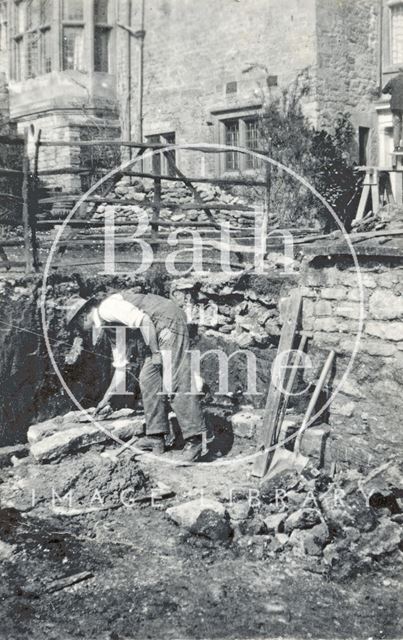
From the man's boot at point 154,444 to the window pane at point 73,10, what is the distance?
13.3 m

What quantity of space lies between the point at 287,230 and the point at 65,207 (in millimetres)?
5470

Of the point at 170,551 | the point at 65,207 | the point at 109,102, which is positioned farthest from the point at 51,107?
the point at 170,551

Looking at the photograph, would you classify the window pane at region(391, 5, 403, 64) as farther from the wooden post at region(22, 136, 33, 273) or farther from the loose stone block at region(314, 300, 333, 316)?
the loose stone block at region(314, 300, 333, 316)

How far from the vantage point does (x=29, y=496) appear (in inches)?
234

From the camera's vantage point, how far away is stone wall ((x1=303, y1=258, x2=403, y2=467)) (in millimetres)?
5711

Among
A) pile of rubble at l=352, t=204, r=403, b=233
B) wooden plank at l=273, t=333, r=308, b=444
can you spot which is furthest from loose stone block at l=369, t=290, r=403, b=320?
wooden plank at l=273, t=333, r=308, b=444

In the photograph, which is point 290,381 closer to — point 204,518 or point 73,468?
point 204,518

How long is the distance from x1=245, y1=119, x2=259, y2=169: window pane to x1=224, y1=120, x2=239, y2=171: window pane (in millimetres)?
297

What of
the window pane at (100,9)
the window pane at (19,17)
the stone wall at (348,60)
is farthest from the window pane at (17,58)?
the stone wall at (348,60)

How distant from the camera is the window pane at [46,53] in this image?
1681cm

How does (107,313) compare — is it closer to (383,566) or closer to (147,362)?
(147,362)

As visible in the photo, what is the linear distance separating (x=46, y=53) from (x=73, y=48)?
0.75m

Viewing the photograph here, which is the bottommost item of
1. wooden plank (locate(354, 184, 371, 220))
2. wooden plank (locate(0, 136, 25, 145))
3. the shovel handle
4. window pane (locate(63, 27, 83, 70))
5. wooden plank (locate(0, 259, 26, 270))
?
the shovel handle

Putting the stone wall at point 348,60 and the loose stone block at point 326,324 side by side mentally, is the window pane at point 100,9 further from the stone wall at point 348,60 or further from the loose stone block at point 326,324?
the loose stone block at point 326,324
